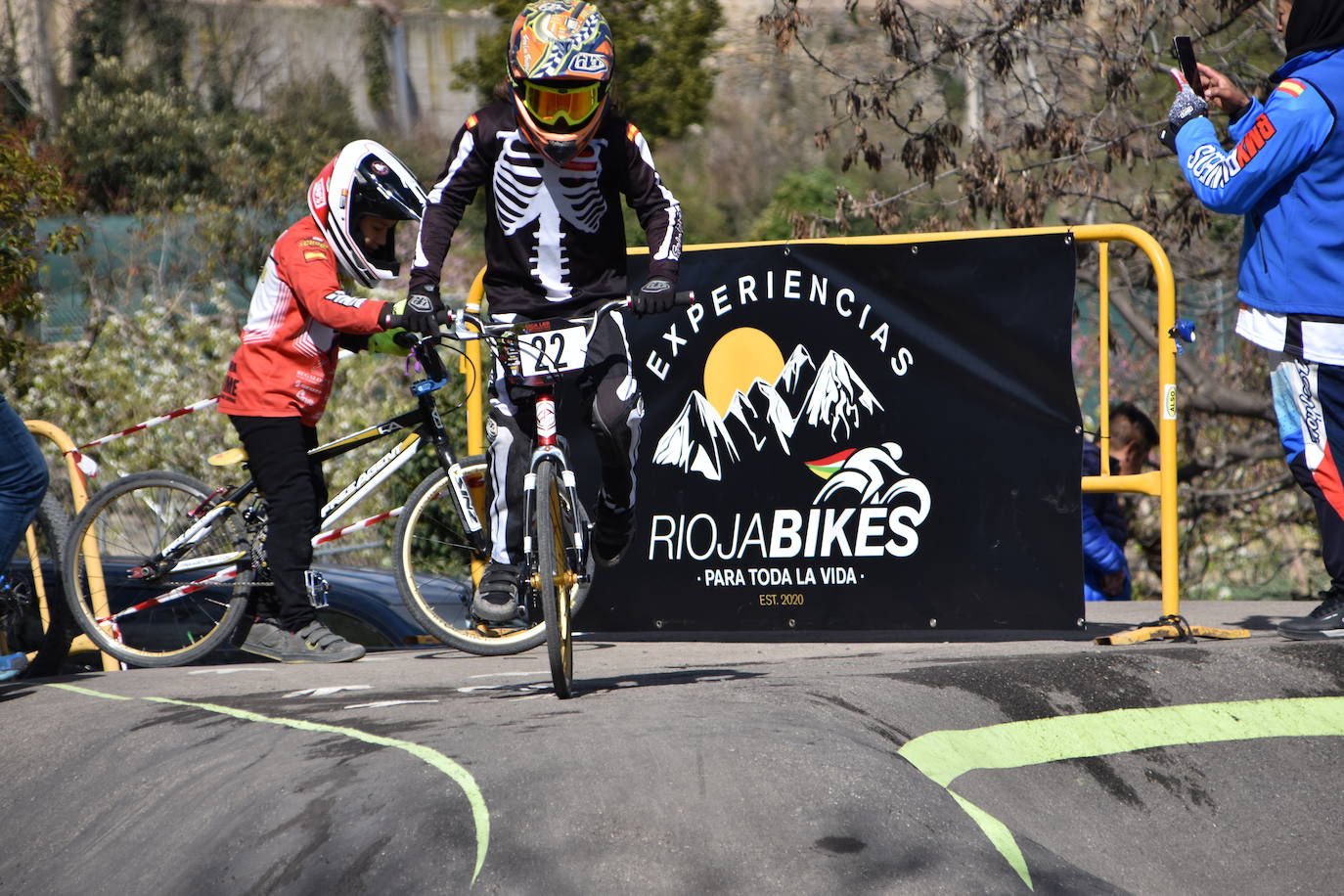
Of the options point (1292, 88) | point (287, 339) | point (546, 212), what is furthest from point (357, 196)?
point (1292, 88)

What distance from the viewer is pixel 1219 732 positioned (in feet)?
14.9

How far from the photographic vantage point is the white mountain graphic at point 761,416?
21.3ft

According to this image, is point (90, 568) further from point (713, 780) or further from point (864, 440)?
point (713, 780)

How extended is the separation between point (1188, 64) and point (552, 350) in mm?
2725

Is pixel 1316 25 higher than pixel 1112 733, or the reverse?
pixel 1316 25

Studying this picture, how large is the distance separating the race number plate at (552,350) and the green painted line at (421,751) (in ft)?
4.63

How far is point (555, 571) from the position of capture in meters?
4.75

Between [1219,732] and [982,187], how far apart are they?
5.41 metres

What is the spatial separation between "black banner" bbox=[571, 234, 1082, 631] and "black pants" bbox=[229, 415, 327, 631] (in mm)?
1479

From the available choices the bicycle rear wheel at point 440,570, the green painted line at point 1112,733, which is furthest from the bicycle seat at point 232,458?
the green painted line at point 1112,733

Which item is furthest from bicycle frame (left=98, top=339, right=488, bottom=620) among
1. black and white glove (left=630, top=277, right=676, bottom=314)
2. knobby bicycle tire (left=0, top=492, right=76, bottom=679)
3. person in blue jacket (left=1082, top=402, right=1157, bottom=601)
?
person in blue jacket (left=1082, top=402, right=1157, bottom=601)

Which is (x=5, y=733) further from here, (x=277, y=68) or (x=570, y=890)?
(x=277, y=68)

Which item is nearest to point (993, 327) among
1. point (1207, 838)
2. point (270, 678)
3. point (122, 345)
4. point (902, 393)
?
point (902, 393)

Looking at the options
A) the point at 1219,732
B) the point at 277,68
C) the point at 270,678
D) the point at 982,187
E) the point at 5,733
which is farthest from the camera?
the point at 277,68
